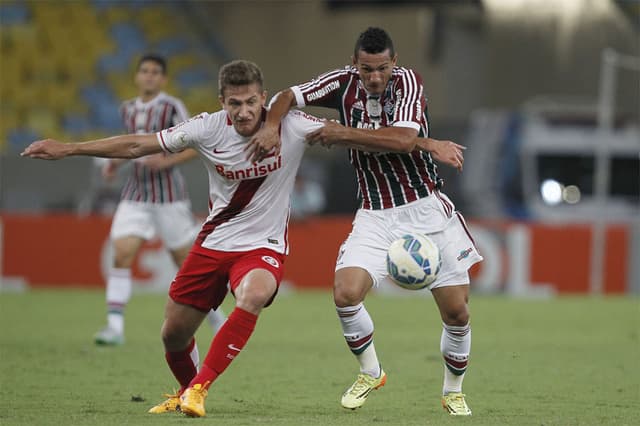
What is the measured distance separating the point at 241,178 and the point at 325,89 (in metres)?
0.77

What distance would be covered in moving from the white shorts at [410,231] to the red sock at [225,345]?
2.62 ft

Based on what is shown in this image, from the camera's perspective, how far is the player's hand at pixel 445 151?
6.59 metres

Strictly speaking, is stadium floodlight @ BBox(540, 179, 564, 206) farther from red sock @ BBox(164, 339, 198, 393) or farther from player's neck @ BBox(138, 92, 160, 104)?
red sock @ BBox(164, 339, 198, 393)

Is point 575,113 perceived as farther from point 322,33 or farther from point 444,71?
point 322,33

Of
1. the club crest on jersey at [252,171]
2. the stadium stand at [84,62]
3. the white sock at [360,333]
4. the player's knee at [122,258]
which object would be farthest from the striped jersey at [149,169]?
the stadium stand at [84,62]

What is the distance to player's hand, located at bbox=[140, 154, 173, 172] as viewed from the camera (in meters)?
10.8

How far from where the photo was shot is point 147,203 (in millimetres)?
11031

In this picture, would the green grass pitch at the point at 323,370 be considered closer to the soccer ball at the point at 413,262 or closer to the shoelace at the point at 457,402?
the shoelace at the point at 457,402

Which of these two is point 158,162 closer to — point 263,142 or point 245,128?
point 245,128

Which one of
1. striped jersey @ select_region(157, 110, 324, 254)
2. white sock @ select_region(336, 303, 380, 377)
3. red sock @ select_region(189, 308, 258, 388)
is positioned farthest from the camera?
white sock @ select_region(336, 303, 380, 377)

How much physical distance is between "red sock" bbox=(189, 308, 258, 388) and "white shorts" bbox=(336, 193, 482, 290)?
0.80 m

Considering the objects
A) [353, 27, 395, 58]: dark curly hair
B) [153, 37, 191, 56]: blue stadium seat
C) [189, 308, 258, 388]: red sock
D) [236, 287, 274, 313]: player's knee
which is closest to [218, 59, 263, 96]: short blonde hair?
[353, 27, 395, 58]: dark curly hair

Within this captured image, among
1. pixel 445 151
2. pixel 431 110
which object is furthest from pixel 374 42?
pixel 431 110

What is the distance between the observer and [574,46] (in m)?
25.6
